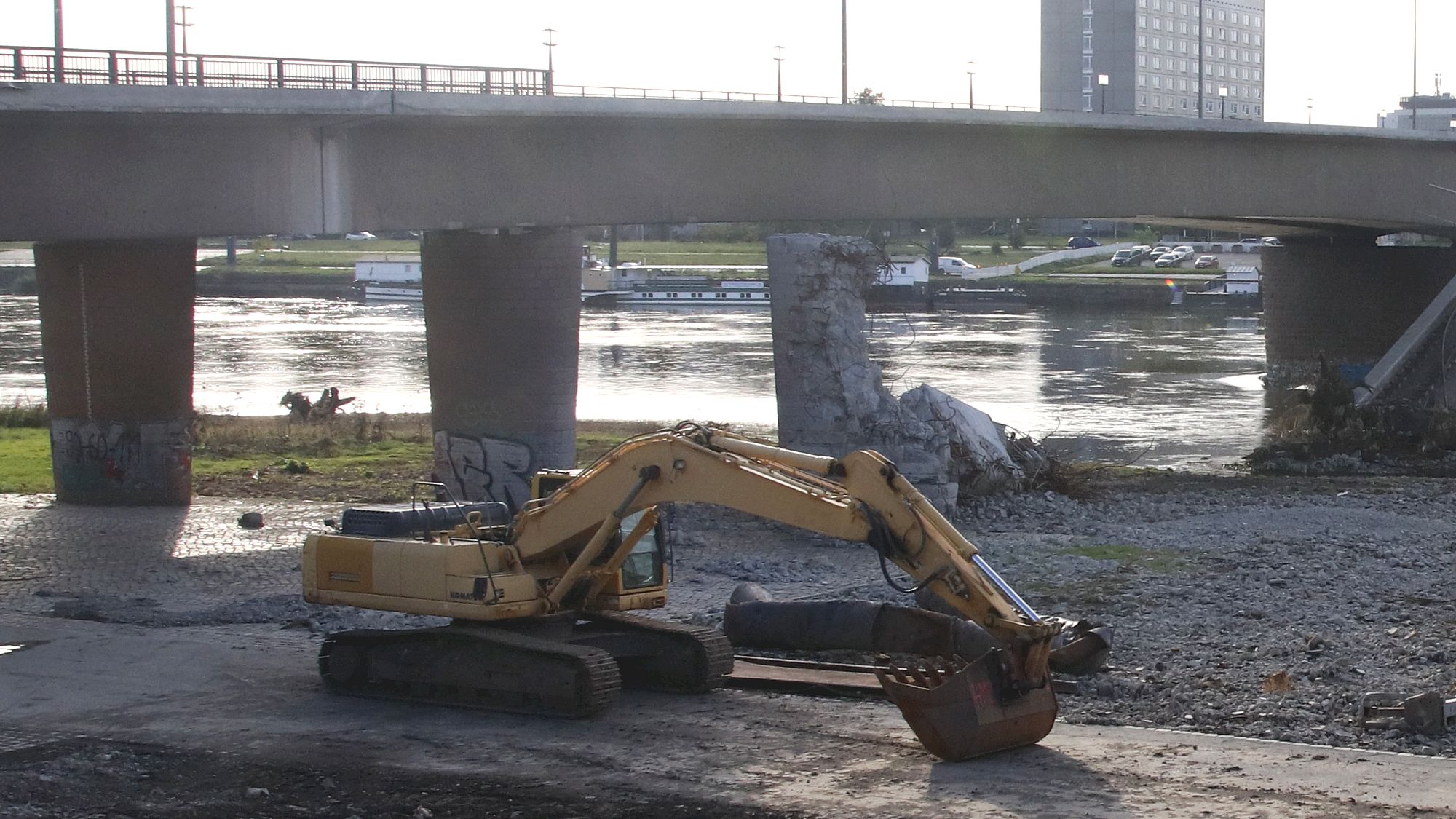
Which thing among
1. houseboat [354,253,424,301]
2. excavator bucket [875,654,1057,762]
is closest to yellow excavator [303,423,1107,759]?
excavator bucket [875,654,1057,762]

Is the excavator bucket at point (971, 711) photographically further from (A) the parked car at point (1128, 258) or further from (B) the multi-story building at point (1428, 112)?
(B) the multi-story building at point (1428, 112)

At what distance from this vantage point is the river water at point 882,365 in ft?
132

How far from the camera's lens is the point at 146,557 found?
2252cm

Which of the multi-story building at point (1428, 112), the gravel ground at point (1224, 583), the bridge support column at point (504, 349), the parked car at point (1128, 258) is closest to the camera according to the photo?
the gravel ground at point (1224, 583)

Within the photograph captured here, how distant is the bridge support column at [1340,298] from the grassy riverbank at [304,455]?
20.0m

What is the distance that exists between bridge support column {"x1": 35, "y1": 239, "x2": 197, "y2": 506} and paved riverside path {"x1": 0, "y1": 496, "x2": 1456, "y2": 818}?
8.75 m

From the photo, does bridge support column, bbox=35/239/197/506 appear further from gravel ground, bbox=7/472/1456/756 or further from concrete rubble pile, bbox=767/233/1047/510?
Result: concrete rubble pile, bbox=767/233/1047/510

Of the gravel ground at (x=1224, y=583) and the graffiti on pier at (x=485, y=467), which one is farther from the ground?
the graffiti on pier at (x=485, y=467)

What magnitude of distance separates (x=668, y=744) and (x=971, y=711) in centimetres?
237

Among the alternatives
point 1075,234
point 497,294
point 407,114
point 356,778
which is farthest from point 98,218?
point 1075,234

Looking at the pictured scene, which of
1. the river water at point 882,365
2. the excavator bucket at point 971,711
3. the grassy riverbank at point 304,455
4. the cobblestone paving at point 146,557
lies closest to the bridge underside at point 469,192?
the cobblestone paving at point 146,557

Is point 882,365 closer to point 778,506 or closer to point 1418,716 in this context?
point 778,506

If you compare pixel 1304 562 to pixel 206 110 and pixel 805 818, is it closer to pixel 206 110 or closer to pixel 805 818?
pixel 805 818

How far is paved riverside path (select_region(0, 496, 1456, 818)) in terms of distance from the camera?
37.2 feet
